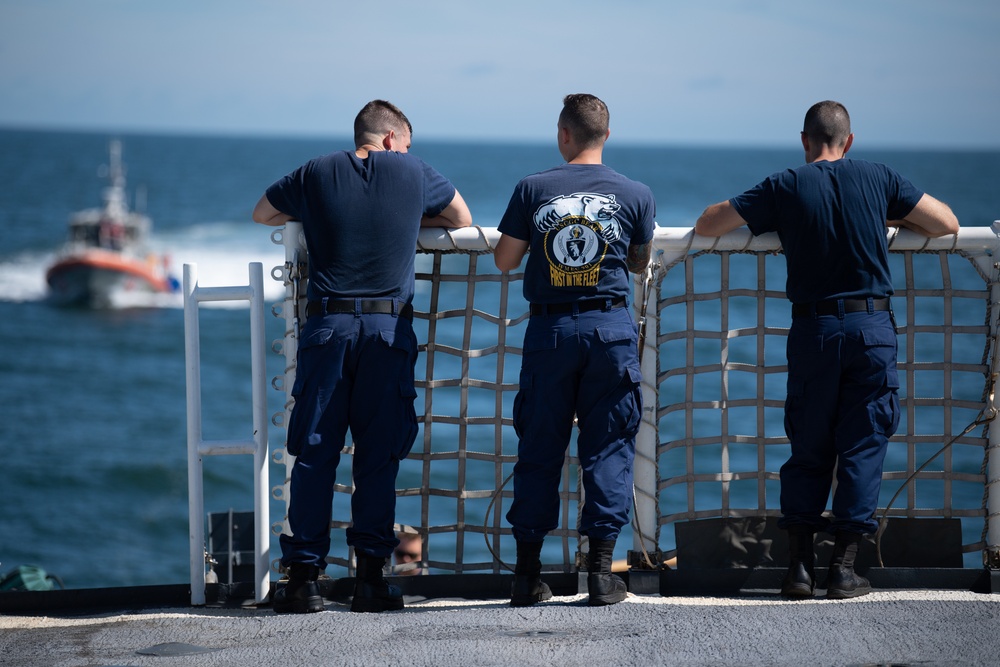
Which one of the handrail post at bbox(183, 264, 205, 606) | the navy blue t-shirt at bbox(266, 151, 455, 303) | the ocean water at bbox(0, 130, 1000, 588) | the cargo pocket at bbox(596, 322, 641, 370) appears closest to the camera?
the cargo pocket at bbox(596, 322, 641, 370)

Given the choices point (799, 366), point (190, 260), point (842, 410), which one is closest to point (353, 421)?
point (799, 366)

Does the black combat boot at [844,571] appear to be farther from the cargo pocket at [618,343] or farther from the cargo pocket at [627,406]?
the cargo pocket at [618,343]

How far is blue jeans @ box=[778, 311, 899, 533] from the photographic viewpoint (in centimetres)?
379

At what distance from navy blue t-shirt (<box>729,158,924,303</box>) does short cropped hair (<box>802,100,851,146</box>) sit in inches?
4.9

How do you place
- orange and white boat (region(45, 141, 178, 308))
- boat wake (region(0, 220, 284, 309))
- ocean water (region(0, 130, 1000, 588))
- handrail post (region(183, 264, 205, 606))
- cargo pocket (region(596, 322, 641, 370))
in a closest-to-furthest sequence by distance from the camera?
cargo pocket (region(596, 322, 641, 370)), handrail post (region(183, 264, 205, 606)), ocean water (region(0, 130, 1000, 588)), orange and white boat (region(45, 141, 178, 308)), boat wake (region(0, 220, 284, 309))

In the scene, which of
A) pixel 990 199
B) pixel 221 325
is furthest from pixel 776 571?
pixel 990 199

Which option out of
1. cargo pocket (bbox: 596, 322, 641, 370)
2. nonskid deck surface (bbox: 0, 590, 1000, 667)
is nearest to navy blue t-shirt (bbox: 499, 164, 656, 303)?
cargo pocket (bbox: 596, 322, 641, 370)

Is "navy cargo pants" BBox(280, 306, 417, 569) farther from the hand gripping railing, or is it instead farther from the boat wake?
the boat wake

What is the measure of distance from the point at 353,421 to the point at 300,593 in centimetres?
65

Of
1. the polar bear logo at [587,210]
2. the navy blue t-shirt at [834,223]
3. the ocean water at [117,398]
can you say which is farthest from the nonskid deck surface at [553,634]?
the ocean water at [117,398]

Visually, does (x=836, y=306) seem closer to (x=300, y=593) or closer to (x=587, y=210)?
(x=587, y=210)

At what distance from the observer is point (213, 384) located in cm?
4159

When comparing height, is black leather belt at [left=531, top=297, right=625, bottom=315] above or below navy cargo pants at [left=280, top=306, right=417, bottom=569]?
above

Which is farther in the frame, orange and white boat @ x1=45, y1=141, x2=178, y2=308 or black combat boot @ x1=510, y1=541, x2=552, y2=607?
orange and white boat @ x1=45, y1=141, x2=178, y2=308
